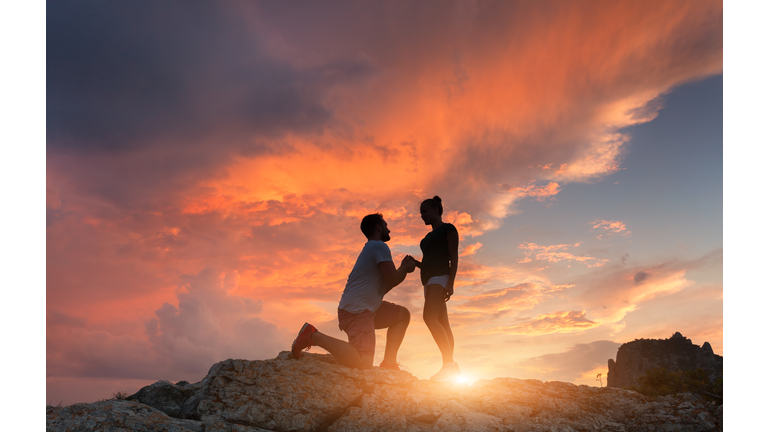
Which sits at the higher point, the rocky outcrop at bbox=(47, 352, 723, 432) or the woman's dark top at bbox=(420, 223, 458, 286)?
the woman's dark top at bbox=(420, 223, 458, 286)

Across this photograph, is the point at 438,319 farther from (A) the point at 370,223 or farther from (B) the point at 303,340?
(B) the point at 303,340

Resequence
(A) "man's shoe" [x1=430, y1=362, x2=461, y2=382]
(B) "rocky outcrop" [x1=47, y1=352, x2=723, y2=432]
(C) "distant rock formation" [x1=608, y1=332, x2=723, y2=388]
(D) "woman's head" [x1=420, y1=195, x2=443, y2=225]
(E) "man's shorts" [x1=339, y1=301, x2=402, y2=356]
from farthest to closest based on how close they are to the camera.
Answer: (C) "distant rock formation" [x1=608, y1=332, x2=723, y2=388], (D) "woman's head" [x1=420, y1=195, x2=443, y2=225], (A) "man's shoe" [x1=430, y1=362, x2=461, y2=382], (E) "man's shorts" [x1=339, y1=301, x2=402, y2=356], (B) "rocky outcrop" [x1=47, y1=352, x2=723, y2=432]

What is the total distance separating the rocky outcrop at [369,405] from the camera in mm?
5617

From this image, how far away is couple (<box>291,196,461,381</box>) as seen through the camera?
22.5 ft

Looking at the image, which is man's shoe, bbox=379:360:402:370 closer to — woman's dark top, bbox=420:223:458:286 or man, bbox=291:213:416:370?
man, bbox=291:213:416:370

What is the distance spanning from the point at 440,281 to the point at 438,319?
73 centimetres

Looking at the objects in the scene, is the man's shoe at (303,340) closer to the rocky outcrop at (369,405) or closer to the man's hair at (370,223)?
the rocky outcrop at (369,405)

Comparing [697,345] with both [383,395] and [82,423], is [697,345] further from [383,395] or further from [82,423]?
[82,423]

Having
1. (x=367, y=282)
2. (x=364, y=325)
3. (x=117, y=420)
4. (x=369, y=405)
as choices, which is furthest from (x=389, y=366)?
(x=117, y=420)

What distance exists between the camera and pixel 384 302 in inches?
293

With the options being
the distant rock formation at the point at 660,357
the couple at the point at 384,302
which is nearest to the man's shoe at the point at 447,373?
the couple at the point at 384,302

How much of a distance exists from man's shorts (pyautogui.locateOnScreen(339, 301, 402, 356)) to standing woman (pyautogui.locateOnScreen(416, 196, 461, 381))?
0.79 metres

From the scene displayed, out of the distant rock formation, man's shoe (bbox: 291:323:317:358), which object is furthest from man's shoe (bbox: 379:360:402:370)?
the distant rock formation

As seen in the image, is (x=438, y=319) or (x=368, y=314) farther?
(x=438, y=319)
